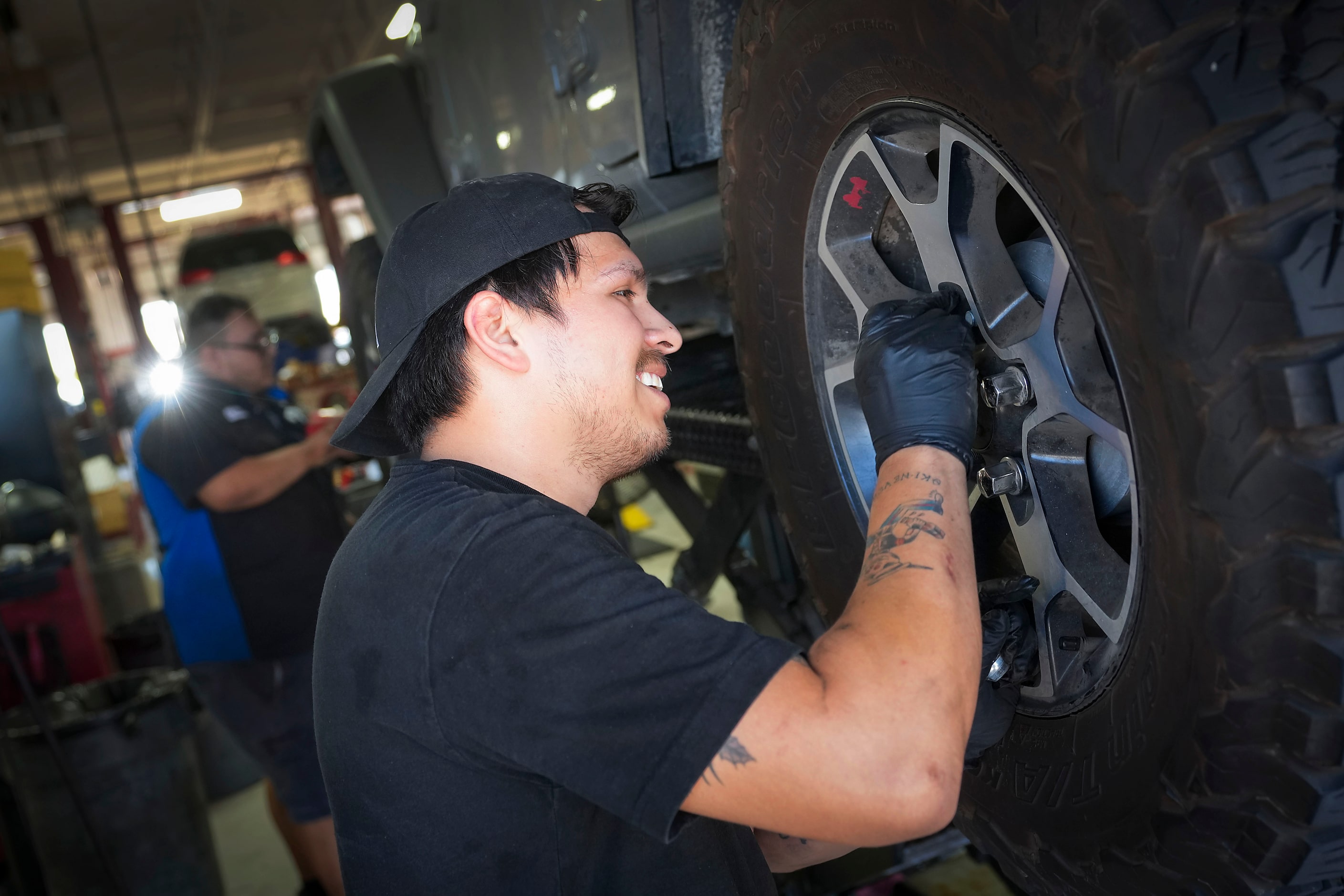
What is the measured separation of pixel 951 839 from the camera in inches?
97.6

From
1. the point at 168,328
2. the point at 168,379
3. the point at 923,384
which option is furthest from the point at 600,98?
the point at 168,328

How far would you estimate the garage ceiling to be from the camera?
10578 millimetres

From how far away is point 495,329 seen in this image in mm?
1267

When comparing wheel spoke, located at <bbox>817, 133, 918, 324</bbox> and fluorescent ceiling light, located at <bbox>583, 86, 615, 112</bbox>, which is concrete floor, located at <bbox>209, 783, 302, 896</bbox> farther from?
wheel spoke, located at <bbox>817, 133, 918, 324</bbox>

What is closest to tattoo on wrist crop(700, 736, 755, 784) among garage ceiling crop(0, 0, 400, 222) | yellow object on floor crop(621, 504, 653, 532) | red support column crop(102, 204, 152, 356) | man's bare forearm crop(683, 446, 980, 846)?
man's bare forearm crop(683, 446, 980, 846)

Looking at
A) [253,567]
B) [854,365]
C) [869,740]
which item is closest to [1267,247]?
[869,740]

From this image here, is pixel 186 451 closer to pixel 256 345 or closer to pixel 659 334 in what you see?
pixel 256 345

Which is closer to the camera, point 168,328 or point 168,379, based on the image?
point 168,379

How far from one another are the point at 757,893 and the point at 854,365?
0.68 m

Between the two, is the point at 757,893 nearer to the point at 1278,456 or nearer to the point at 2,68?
the point at 1278,456

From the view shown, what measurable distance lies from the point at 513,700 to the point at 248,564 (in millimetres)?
2524

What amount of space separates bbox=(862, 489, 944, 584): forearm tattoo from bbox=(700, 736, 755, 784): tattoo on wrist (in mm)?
242

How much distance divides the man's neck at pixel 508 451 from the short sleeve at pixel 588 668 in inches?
8.6

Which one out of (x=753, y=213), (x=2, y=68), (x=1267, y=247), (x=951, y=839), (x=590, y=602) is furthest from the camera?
(x=2, y=68)
